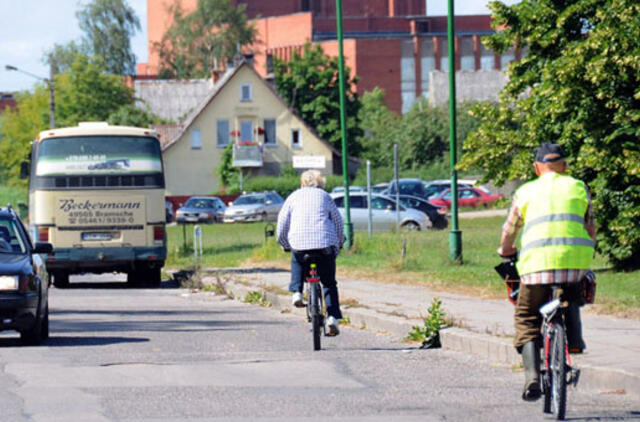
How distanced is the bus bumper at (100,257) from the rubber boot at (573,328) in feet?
56.6

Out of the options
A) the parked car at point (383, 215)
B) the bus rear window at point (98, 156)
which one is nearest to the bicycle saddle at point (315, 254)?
the bus rear window at point (98, 156)

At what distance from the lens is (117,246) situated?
80.4ft

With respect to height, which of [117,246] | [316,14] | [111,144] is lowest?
[117,246]

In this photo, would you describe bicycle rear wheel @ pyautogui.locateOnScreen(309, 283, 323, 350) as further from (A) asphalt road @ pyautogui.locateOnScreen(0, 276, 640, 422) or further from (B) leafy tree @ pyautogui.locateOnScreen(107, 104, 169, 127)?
(B) leafy tree @ pyautogui.locateOnScreen(107, 104, 169, 127)

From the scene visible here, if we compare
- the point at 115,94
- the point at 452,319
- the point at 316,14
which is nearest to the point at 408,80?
the point at 316,14

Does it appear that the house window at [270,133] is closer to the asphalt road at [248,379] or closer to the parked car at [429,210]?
the parked car at [429,210]

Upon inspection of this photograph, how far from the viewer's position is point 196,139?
3221 inches

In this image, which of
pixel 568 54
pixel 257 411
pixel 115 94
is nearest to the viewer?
pixel 257 411

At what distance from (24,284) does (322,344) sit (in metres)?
3.08

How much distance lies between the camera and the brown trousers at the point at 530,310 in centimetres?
803

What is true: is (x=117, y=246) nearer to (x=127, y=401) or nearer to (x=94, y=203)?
(x=94, y=203)

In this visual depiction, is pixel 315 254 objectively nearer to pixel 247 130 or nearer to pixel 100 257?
pixel 100 257

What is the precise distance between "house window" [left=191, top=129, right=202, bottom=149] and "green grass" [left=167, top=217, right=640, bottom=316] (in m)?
41.9

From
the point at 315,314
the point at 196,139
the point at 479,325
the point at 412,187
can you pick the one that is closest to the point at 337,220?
the point at 315,314
